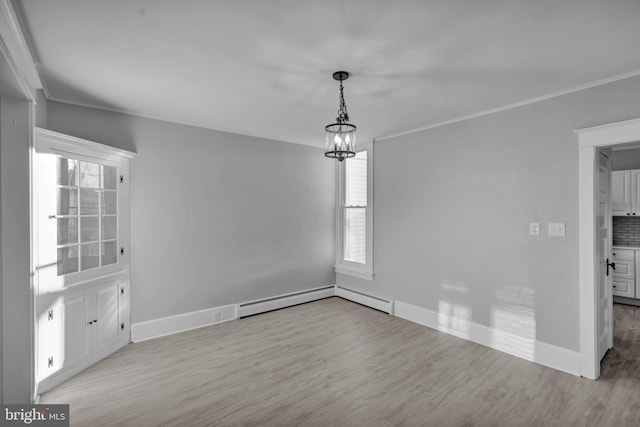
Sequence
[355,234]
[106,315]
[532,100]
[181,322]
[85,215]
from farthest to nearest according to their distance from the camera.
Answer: [355,234]
[181,322]
[106,315]
[532,100]
[85,215]

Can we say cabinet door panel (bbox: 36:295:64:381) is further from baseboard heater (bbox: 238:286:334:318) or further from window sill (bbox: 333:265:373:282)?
window sill (bbox: 333:265:373:282)

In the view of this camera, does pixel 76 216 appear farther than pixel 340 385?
Yes

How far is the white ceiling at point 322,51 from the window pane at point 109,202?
955 mm

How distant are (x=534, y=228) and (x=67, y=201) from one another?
4522 mm

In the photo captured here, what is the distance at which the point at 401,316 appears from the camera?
176 inches

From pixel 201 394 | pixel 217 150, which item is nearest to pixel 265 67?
pixel 217 150

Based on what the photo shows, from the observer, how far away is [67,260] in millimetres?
2896

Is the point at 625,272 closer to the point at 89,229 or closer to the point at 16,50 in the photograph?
the point at 89,229

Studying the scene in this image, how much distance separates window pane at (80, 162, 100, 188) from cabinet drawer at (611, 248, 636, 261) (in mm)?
7398

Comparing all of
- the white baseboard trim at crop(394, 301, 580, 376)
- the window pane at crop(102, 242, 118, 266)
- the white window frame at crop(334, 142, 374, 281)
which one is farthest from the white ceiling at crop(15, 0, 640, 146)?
the white baseboard trim at crop(394, 301, 580, 376)

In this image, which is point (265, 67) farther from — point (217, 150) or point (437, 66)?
point (217, 150)

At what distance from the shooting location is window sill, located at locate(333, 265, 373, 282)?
4.98m

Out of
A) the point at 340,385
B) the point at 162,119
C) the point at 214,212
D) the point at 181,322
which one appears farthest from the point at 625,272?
the point at 162,119

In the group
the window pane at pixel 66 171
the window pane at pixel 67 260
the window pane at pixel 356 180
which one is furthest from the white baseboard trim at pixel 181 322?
the window pane at pixel 356 180
